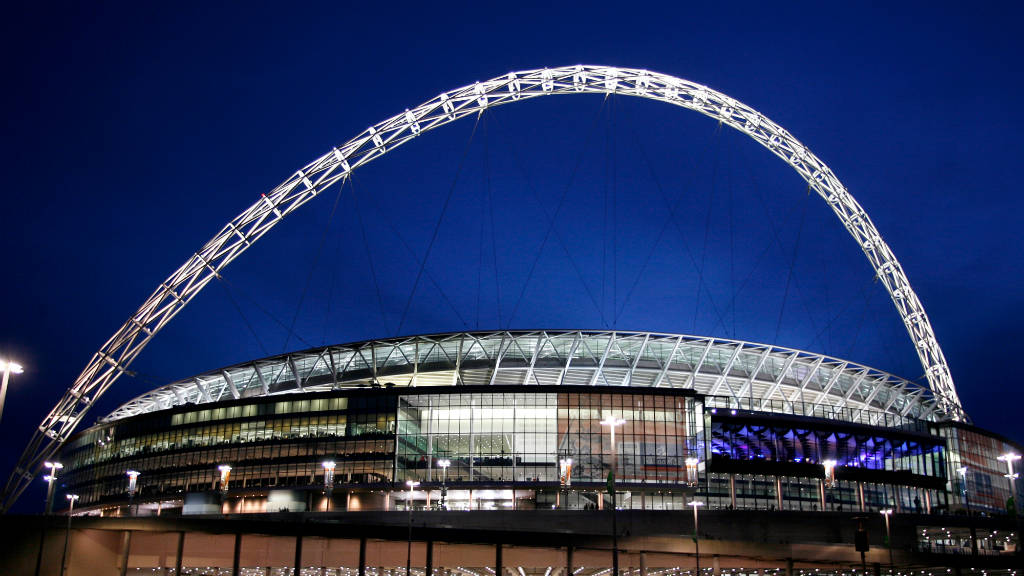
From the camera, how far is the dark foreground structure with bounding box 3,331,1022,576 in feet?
141

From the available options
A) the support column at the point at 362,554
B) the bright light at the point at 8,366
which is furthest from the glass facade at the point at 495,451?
the bright light at the point at 8,366

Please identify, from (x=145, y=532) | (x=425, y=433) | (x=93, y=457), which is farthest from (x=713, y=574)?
(x=93, y=457)

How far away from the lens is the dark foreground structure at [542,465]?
42.9 m

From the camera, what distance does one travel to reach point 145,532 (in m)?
41.1

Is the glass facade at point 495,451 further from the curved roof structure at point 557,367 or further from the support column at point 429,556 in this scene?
the support column at point 429,556

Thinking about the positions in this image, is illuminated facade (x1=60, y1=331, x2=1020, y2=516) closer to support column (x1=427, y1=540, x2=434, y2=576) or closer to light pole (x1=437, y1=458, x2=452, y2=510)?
light pole (x1=437, y1=458, x2=452, y2=510)

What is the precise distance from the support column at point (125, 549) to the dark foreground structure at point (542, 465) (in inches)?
3.6

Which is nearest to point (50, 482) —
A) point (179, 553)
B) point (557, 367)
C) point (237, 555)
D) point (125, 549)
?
point (125, 549)

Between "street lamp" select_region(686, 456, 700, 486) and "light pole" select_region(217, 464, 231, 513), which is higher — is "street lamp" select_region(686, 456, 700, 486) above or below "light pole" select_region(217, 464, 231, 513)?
above

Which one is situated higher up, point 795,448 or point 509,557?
point 795,448

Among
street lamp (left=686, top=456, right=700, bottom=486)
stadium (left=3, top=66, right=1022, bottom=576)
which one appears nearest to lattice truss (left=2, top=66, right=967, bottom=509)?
stadium (left=3, top=66, right=1022, bottom=576)

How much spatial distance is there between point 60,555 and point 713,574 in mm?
32519

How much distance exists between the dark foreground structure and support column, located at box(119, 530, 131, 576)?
0.09m

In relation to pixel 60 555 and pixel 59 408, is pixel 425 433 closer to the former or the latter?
pixel 59 408
